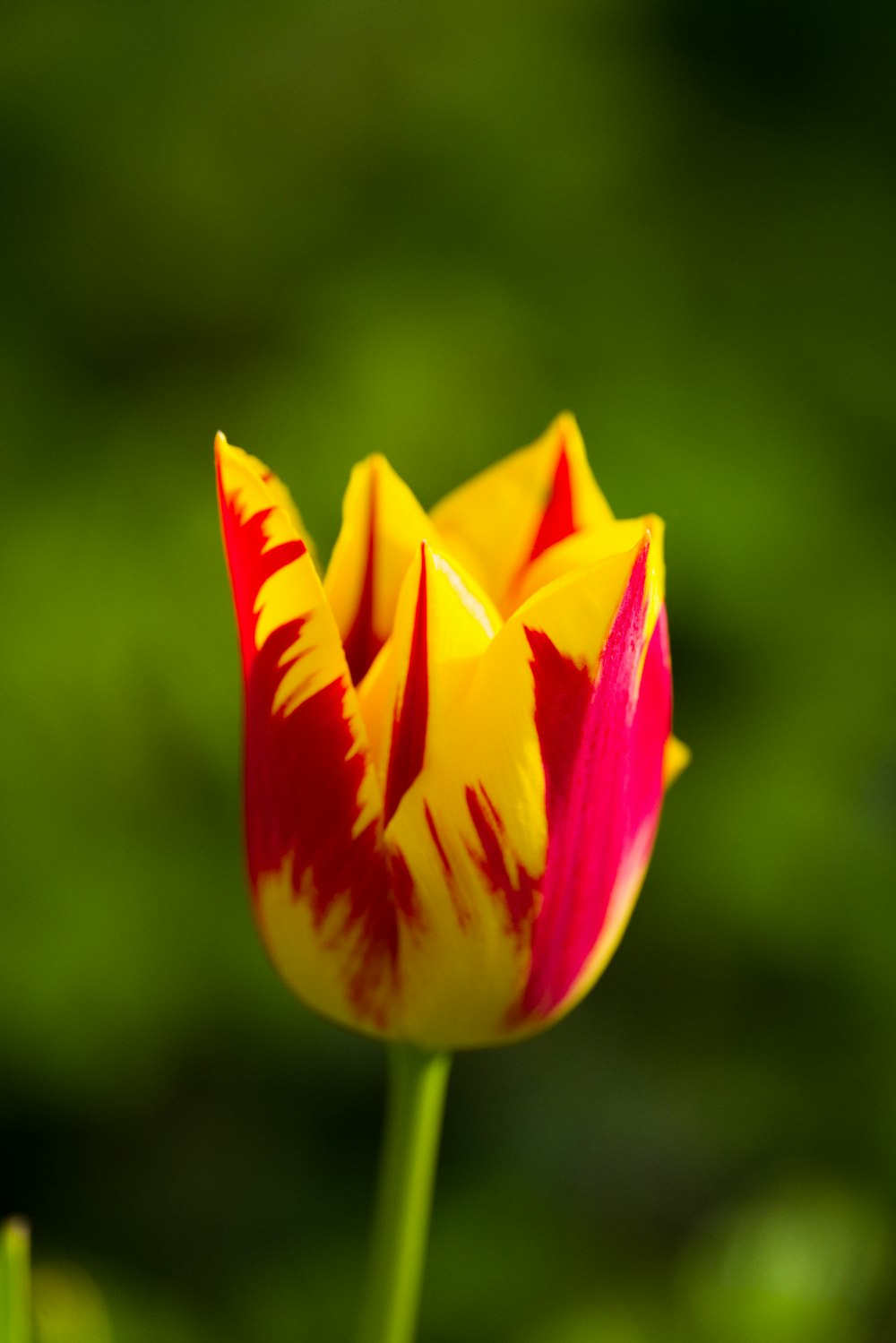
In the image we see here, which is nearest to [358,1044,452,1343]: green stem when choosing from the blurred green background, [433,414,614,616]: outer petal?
[433,414,614,616]: outer petal

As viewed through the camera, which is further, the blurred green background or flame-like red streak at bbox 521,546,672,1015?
the blurred green background

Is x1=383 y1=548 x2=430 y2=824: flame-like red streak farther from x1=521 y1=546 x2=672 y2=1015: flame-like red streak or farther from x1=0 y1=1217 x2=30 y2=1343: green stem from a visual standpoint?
x1=0 y1=1217 x2=30 y2=1343: green stem

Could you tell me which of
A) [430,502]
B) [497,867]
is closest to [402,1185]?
[497,867]

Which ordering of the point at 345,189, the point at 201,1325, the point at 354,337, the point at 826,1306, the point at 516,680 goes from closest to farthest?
the point at 516,680, the point at 826,1306, the point at 201,1325, the point at 354,337, the point at 345,189

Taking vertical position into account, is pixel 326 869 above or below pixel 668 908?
below

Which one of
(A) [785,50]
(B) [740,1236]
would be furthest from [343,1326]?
(A) [785,50]

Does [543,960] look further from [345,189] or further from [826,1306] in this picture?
[345,189]

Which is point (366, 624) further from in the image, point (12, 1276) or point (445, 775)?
point (12, 1276)
